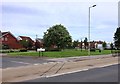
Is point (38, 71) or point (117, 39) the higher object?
point (117, 39)

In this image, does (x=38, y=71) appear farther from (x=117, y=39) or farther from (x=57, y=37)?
(x=117, y=39)

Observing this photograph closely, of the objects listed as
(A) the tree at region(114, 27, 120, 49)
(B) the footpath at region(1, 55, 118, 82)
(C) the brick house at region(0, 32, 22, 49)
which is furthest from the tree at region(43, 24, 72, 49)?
(B) the footpath at region(1, 55, 118, 82)

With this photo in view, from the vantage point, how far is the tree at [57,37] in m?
83.8

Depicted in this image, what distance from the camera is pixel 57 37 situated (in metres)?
84.9

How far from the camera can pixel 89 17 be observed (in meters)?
45.5

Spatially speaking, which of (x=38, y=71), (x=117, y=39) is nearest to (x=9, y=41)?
(x=117, y=39)

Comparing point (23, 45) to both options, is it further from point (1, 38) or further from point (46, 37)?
point (46, 37)

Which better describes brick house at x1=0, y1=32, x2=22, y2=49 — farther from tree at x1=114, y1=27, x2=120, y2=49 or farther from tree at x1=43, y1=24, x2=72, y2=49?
tree at x1=114, y1=27, x2=120, y2=49

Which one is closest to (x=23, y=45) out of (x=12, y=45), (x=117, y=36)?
(x=12, y=45)

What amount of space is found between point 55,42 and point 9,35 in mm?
25159

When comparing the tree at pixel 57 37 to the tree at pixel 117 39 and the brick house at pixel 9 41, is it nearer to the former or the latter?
the tree at pixel 117 39

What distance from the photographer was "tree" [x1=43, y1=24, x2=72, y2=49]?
275ft

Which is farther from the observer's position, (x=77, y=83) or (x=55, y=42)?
(x=55, y=42)

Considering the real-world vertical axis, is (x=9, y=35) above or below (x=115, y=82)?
above
